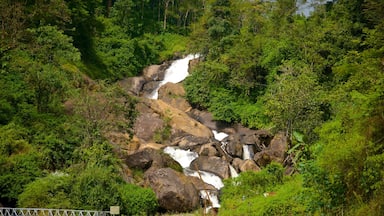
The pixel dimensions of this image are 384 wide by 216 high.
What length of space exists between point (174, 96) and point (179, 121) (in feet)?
20.7

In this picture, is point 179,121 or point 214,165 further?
point 179,121

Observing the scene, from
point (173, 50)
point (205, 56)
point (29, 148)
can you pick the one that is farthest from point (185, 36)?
point (29, 148)

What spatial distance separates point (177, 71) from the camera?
45969mm

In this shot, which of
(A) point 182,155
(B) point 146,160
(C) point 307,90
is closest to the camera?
(B) point 146,160

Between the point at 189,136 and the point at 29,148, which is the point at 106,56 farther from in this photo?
the point at 29,148

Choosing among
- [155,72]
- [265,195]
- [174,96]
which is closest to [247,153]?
[174,96]

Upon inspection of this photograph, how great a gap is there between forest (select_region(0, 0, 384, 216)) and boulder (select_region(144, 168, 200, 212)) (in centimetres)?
93

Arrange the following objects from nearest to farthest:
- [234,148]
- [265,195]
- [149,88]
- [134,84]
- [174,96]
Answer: [265,195]
[234,148]
[174,96]
[149,88]
[134,84]

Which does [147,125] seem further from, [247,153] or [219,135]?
[247,153]

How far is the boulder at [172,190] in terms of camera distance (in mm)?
22250

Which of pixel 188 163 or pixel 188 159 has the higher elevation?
pixel 188 159

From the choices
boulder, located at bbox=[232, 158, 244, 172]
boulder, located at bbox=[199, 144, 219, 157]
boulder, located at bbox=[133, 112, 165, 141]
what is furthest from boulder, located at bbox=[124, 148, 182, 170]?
boulder, located at bbox=[133, 112, 165, 141]

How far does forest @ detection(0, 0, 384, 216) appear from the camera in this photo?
925cm

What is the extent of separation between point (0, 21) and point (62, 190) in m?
10.8
